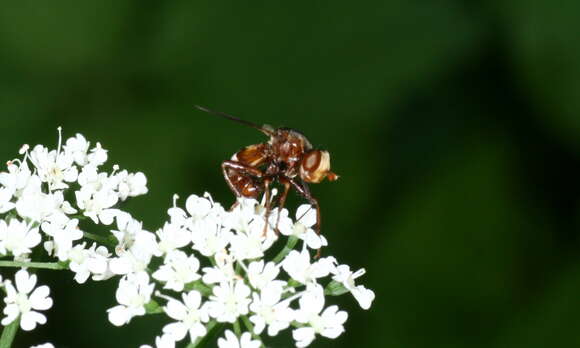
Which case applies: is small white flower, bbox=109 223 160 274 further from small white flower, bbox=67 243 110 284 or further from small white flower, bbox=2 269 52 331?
small white flower, bbox=2 269 52 331

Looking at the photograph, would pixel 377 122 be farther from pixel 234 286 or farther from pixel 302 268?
pixel 234 286

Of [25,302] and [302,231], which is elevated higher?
[25,302]

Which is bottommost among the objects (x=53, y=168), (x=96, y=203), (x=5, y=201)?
(x=96, y=203)

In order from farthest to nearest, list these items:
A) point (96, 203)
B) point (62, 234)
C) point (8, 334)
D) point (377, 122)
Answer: point (377, 122)
point (96, 203)
point (62, 234)
point (8, 334)

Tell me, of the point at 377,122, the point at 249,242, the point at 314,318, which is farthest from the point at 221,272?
the point at 377,122

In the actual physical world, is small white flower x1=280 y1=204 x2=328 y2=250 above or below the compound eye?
below

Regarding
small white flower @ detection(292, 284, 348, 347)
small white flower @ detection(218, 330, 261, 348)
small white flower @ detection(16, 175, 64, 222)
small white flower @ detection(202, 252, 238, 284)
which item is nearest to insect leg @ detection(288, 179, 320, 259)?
small white flower @ detection(292, 284, 348, 347)

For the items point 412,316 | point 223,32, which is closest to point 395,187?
point 412,316
